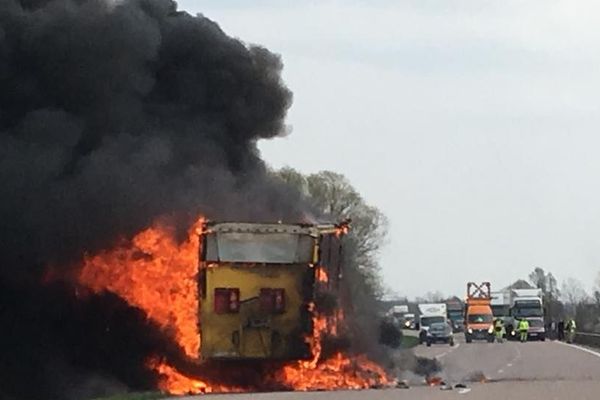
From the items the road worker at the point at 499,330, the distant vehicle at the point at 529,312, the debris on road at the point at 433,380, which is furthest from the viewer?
the distant vehicle at the point at 529,312

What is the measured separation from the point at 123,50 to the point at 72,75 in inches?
50.7

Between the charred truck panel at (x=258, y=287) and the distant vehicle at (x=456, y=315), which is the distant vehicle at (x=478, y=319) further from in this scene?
the charred truck panel at (x=258, y=287)

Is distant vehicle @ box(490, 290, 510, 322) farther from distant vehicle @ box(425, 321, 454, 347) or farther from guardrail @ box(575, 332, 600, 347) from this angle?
distant vehicle @ box(425, 321, 454, 347)

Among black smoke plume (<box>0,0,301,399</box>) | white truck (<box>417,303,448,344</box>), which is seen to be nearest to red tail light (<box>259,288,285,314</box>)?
black smoke plume (<box>0,0,301,399</box>)

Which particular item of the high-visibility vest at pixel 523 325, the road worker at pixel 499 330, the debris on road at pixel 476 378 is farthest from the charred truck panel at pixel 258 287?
the high-visibility vest at pixel 523 325

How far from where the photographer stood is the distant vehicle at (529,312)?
80000 millimetres

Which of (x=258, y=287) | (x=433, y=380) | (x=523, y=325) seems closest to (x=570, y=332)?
(x=523, y=325)

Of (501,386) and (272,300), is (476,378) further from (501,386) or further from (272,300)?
(272,300)

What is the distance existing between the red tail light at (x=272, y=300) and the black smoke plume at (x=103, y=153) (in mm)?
2842

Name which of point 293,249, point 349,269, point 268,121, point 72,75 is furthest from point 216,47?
point 293,249

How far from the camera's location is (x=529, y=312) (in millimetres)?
81562

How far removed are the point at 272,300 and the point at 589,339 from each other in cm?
4653

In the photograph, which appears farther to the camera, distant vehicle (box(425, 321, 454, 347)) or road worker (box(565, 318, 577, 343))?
road worker (box(565, 318, 577, 343))

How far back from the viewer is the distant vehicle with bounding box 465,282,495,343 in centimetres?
7711
